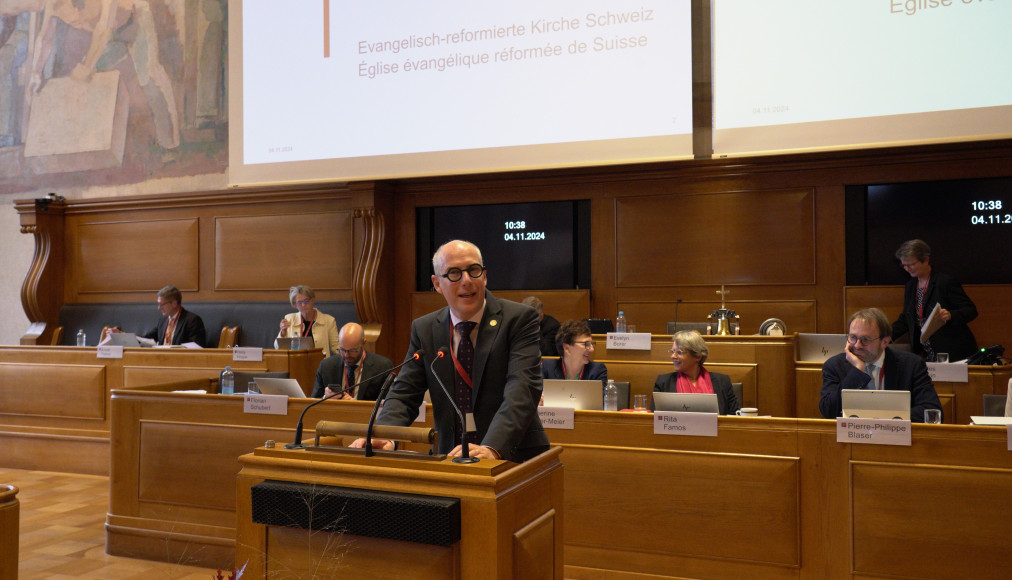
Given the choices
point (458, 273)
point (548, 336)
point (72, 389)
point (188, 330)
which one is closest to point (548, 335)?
point (548, 336)

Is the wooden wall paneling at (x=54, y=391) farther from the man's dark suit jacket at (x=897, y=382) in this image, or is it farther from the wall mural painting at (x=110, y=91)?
the man's dark suit jacket at (x=897, y=382)

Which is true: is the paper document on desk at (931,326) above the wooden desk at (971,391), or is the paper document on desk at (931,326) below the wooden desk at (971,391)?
above

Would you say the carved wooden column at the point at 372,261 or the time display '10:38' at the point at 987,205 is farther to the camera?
the carved wooden column at the point at 372,261

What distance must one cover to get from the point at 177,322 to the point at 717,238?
16.1ft

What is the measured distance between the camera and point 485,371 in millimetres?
2605

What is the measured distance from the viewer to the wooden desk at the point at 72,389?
21.0 feet

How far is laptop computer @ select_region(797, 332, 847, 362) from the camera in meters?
5.38

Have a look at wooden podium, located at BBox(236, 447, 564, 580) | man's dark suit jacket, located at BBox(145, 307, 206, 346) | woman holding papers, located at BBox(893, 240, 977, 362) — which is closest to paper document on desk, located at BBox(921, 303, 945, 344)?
woman holding papers, located at BBox(893, 240, 977, 362)

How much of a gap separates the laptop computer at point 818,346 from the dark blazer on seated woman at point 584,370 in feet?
4.87

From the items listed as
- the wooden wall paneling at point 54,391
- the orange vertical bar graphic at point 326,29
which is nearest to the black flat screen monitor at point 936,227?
the orange vertical bar graphic at point 326,29

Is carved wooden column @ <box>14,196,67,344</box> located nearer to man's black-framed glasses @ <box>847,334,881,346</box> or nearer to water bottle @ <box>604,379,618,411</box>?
water bottle @ <box>604,379,618,411</box>

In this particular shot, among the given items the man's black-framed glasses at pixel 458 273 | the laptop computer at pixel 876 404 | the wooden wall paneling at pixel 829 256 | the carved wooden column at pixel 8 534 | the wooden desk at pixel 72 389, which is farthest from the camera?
the wooden wall paneling at pixel 829 256

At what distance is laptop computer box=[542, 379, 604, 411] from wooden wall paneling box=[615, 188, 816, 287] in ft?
11.0

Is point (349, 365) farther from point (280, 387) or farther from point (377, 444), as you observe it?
point (377, 444)
